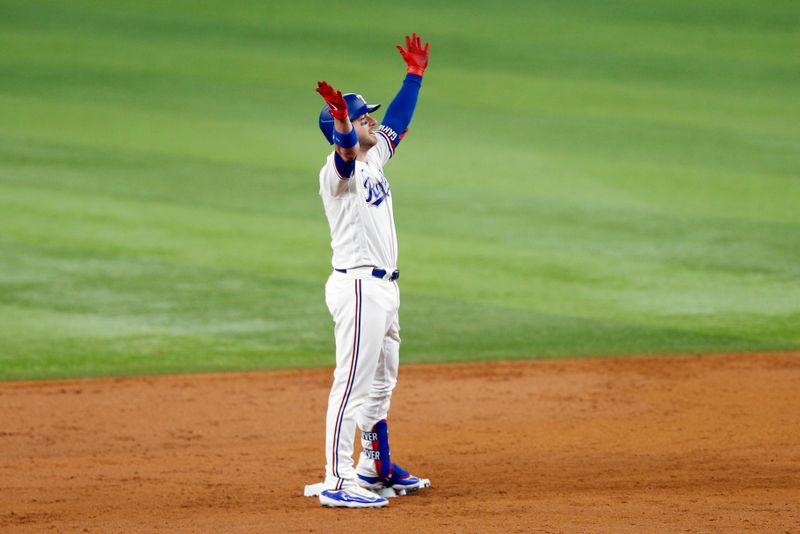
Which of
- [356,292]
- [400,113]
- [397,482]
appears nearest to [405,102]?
[400,113]

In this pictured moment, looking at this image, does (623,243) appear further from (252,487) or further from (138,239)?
(252,487)

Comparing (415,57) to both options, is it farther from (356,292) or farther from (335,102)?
(356,292)

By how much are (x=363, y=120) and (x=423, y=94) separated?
10452 millimetres

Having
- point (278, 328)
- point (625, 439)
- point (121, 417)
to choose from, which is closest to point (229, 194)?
point (278, 328)

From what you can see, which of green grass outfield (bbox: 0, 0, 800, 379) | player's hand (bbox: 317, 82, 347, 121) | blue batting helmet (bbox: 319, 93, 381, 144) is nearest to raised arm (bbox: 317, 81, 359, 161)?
player's hand (bbox: 317, 82, 347, 121)

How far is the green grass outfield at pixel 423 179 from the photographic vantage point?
9.42 m

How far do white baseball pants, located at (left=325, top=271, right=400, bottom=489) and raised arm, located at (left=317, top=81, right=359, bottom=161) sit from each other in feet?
2.22

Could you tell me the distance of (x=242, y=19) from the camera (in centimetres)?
1891

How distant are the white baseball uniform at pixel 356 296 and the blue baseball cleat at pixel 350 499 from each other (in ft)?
0.15

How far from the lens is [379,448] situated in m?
5.79

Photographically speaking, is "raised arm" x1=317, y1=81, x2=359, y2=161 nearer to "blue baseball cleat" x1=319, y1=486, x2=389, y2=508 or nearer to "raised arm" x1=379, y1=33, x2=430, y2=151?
"raised arm" x1=379, y1=33, x2=430, y2=151

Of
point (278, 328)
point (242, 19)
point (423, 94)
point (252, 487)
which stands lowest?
point (252, 487)

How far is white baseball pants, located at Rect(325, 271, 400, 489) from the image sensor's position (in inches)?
215

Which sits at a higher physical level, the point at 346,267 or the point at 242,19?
the point at 242,19
